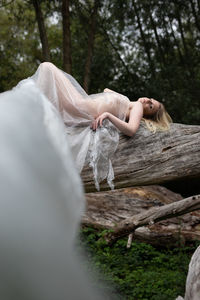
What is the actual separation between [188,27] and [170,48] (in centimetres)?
74

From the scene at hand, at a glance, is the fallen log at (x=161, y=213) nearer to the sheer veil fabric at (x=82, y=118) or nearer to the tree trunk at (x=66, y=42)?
the sheer veil fabric at (x=82, y=118)

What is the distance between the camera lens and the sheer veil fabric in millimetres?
2875

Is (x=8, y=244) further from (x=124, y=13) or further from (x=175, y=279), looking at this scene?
(x=124, y=13)

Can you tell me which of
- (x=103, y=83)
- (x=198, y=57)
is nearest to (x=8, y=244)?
(x=103, y=83)

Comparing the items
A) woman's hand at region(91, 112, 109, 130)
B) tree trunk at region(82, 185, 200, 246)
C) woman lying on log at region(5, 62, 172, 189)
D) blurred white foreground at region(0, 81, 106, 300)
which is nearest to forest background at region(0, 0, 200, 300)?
tree trunk at region(82, 185, 200, 246)

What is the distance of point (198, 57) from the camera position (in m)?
9.46

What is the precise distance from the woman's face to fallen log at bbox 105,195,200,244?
0.98 metres

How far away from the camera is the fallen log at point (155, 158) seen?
3248mm

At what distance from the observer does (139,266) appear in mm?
4367

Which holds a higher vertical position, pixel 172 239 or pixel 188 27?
pixel 188 27

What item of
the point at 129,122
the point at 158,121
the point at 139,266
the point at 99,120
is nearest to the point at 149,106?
the point at 158,121

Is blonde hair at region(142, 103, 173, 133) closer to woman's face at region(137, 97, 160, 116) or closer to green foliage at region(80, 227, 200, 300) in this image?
woman's face at region(137, 97, 160, 116)

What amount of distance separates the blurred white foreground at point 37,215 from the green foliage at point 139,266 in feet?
9.01

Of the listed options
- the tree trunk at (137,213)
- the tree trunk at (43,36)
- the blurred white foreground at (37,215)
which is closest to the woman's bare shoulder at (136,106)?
the tree trunk at (137,213)
